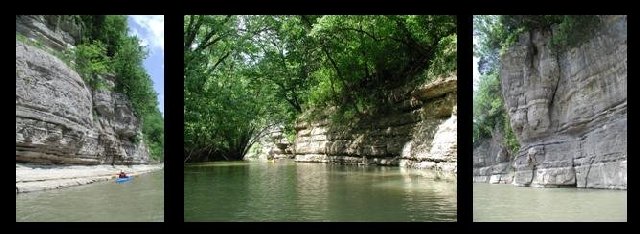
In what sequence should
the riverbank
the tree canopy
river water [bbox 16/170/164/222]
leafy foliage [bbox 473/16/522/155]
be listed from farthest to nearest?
leafy foliage [bbox 473/16/522/155] < the tree canopy < the riverbank < river water [bbox 16/170/164/222]

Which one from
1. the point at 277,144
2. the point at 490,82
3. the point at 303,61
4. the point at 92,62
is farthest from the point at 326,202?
the point at 277,144

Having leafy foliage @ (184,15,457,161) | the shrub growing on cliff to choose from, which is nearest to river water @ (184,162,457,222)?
leafy foliage @ (184,15,457,161)

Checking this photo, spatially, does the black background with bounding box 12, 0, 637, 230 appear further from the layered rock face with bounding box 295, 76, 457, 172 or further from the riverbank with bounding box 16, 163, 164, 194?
the layered rock face with bounding box 295, 76, 457, 172

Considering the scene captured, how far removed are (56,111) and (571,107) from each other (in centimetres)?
1128

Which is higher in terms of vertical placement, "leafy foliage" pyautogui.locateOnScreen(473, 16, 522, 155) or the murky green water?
"leafy foliage" pyautogui.locateOnScreen(473, 16, 522, 155)

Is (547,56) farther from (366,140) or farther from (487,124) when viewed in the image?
(487,124)

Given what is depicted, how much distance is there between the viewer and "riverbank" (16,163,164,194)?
7129mm

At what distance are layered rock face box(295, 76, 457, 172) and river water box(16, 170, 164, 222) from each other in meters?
5.59

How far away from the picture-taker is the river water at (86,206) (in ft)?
15.3

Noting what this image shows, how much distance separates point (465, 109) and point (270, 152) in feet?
74.2
